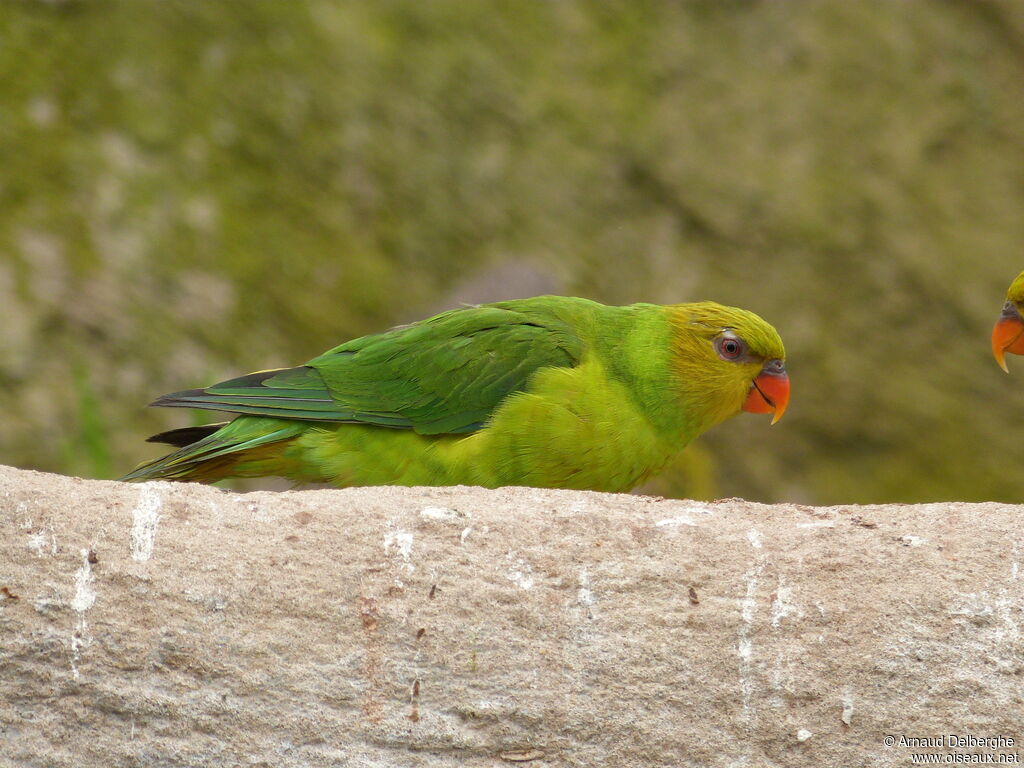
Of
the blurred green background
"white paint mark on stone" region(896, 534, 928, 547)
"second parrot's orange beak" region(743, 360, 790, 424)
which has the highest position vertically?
the blurred green background

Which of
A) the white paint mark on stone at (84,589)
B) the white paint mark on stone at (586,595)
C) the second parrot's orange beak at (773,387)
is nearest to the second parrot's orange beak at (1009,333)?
the second parrot's orange beak at (773,387)

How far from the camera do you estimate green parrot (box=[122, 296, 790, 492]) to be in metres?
3.69

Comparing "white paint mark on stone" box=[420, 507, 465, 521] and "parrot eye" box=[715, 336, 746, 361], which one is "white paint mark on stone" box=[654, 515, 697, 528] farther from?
"parrot eye" box=[715, 336, 746, 361]

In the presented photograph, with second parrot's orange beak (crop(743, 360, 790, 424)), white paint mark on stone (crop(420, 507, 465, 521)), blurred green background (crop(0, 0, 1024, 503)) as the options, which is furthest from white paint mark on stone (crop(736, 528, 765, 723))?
blurred green background (crop(0, 0, 1024, 503))

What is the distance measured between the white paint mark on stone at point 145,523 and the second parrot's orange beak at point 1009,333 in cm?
345

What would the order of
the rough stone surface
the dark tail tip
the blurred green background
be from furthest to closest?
1. the blurred green background
2. the dark tail tip
3. the rough stone surface

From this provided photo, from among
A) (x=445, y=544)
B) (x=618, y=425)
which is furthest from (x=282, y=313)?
(x=445, y=544)

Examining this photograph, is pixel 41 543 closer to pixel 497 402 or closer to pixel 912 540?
pixel 497 402

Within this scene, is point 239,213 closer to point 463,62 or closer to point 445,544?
point 463,62

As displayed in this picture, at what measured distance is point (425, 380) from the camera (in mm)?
3857

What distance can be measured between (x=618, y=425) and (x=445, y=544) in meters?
1.10

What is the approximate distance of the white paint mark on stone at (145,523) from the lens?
2729 mm

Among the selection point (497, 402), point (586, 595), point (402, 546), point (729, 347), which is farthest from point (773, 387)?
point (402, 546)

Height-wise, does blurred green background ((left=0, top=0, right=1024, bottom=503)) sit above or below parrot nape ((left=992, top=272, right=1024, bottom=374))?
above
